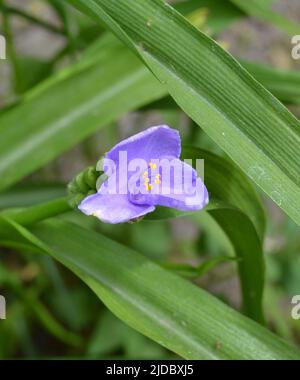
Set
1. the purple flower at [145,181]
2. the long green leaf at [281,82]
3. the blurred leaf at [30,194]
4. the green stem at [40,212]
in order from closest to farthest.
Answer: the purple flower at [145,181]
the green stem at [40,212]
the long green leaf at [281,82]
the blurred leaf at [30,194]

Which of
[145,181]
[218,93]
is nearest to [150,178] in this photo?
[145,181]

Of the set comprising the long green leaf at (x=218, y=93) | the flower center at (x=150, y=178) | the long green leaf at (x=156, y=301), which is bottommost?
the long green leaf at (x=156, y=301)

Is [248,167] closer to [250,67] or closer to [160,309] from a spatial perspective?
[160,309]

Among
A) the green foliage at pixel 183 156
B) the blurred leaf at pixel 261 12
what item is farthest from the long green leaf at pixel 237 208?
the blurred leaf at pixel 261 12

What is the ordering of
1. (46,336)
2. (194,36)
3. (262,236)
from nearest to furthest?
(194,36)
(262,236)
(46,336)

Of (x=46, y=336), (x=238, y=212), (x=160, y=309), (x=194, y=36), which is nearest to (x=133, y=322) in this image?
(x=160, y=309)

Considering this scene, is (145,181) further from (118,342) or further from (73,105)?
Result: (118,342)

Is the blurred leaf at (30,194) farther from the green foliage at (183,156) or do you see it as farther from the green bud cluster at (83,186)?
the green bud cluster at (83,186)
